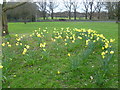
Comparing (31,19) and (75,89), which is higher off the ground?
(31,19)

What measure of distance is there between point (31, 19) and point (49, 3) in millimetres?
10910

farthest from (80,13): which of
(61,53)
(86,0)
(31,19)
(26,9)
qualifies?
(61,53)

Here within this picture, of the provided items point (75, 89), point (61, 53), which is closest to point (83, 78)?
point (75, 89)

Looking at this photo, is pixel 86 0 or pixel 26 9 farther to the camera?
pixel 86 0

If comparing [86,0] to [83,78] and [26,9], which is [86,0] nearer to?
[26,9]

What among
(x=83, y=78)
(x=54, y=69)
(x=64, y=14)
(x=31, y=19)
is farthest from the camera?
(x=64, y=14)

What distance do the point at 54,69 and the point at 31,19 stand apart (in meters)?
33.9

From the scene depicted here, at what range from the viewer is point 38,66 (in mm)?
4379

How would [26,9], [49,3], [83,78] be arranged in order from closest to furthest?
[83,78] < [26,9] < [49,3]

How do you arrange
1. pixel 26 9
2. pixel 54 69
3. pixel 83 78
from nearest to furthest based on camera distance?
pixel 83 78, pixel 54 69, pixel 26 9

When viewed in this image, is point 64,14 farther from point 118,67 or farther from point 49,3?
point 118,67

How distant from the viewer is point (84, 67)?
4.17 metres

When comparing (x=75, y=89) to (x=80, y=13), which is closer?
(x=75, y=89)

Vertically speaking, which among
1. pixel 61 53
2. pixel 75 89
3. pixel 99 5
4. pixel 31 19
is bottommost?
pixel 75 89
